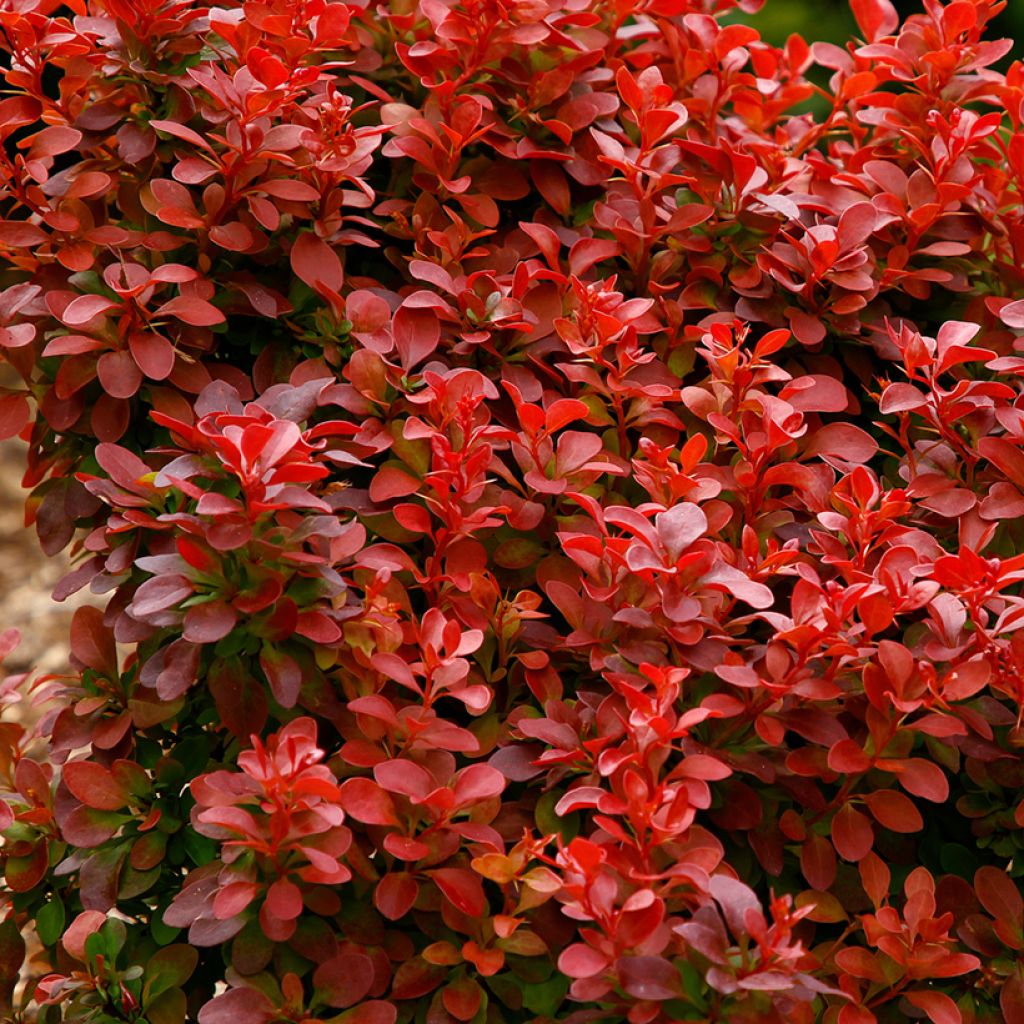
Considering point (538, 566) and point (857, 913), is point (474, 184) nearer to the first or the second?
point (538, 566)

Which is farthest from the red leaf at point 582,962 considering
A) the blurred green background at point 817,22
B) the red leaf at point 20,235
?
the blurred green background at point 817,22

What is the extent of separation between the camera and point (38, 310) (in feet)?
5.26

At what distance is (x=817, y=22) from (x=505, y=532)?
469cm

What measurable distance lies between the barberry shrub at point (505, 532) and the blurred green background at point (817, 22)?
3748mm

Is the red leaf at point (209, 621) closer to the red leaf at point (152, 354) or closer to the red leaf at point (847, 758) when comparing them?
the red leaf at point (152, 354)

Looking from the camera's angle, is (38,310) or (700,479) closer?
(700,479)

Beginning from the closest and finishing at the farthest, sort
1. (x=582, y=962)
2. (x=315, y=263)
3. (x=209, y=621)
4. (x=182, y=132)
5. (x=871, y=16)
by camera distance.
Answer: (x=582, y=962)
(x=209, y=621)
(x=182, y=132)
(x=315, y=263)
(x=871, y=16)

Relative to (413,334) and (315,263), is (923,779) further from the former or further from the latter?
(315,263)

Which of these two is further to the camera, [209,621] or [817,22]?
[817,22]

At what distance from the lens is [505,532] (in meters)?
1.56

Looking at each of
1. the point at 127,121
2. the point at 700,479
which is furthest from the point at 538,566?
the point at 127,121

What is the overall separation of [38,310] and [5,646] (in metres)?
0.47

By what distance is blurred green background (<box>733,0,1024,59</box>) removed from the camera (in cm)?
538

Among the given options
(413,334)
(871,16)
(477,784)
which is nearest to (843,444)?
(413,334)
